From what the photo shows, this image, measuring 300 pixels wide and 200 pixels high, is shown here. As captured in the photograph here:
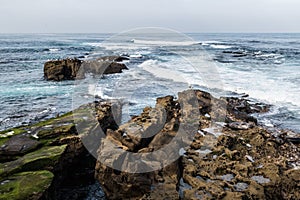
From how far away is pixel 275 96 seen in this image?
18.1 m

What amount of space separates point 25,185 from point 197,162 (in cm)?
436

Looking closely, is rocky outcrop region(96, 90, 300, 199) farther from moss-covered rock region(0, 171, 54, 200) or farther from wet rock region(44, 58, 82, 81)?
wet rock region(44, 58, 82, 81)

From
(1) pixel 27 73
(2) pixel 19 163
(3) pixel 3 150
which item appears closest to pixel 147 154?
(2) pixel 19 163

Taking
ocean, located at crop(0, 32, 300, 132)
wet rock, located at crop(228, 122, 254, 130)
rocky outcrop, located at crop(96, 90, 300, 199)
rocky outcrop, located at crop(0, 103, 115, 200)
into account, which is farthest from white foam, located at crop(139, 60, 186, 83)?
rocky outcrop, located at crop(0, 103, 115, 200)

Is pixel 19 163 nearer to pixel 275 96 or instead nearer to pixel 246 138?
pixel 246 138

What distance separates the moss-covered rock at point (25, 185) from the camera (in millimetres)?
5902

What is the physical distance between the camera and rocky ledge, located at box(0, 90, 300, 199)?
6738mm

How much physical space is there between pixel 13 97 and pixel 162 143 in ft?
43.0

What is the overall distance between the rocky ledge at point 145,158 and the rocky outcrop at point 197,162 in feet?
0.07

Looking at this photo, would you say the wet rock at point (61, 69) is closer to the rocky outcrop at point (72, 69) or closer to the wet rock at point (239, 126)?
the rocky outcrop at point (72, 69)

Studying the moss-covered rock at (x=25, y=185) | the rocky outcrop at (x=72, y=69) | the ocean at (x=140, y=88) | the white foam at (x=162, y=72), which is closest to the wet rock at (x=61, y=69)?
the rocky outcrop at (x=72, y=69)

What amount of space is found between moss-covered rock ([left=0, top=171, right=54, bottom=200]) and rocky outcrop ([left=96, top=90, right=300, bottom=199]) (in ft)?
4.16

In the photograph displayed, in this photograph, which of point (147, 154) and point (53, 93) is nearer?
point (147, 154)

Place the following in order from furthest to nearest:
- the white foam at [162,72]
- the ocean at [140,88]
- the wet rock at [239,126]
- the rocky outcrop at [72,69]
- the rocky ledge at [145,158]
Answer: the white foam at [162,72] → the rocky outcrop at [72,69] → the ocean at [140,88] → the wet rock at [239,126] → the rocky ledge at [145,158]
